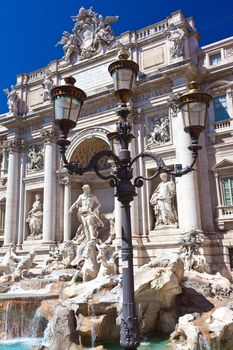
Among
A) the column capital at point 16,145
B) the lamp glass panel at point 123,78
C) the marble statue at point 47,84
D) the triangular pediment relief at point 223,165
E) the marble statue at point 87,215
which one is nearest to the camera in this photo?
the lamp glass panel at point 123,78

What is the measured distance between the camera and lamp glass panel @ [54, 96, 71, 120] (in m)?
5.43

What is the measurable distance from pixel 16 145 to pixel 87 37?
7.29m

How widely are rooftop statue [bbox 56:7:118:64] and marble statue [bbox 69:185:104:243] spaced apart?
25.4ft

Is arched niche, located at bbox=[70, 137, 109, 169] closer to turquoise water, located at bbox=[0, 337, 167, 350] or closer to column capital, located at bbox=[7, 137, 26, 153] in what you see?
column capital, located at bbox=[7, 137, 26, 153]

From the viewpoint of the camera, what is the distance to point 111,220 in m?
16.9

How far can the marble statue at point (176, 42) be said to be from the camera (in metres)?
15.9

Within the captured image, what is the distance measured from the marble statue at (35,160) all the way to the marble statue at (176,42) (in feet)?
29.0

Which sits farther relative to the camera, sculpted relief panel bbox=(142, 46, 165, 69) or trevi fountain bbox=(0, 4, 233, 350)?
sculpted relief panel bbox=(142, 46, 165, 69)

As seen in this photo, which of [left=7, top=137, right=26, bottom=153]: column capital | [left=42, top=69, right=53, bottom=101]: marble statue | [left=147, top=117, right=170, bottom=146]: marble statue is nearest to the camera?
[left=147, top=117, right=170, bottom=146]: marble statue

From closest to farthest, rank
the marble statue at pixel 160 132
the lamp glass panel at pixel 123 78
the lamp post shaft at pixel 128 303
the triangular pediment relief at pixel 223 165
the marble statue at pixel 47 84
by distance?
the lamp post shaft at pixel 128 303 → the lamp glass panel at pixel 123 78 → the triangular pediment relief at pixel 223 165 → the marble statue at pixel 160 132 → the marble statue at pixel 47 84

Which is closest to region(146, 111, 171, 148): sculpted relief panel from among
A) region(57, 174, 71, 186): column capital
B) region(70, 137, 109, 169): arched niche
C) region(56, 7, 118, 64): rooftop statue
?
region(70, 137, 109, 169): arched niche

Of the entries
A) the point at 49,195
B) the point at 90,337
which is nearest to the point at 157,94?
the point at 49,195

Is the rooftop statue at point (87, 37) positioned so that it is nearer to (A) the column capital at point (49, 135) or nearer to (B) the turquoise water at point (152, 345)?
(A) the column capital at point (49, 135)

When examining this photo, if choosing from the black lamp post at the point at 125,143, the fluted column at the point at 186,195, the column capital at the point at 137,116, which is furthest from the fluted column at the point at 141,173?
the black lamp post at the point at 125,143
